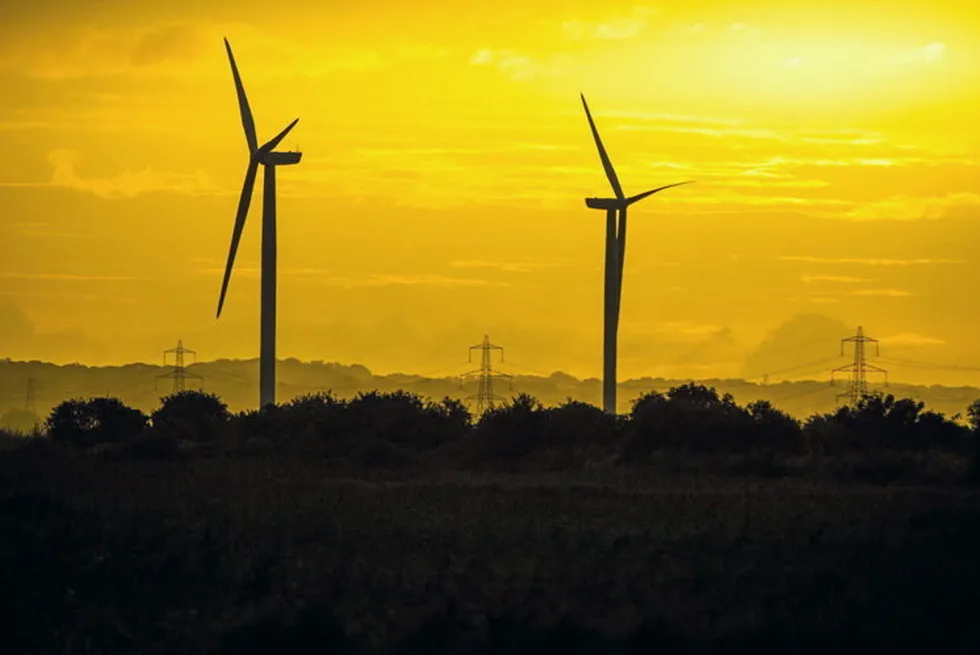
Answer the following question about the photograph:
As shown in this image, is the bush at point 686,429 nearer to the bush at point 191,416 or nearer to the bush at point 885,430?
the bush at point 885,430

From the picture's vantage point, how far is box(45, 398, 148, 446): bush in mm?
125562

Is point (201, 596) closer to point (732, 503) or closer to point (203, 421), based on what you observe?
point (732, 503)

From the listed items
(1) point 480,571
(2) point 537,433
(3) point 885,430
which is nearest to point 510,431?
(2) point 537,433

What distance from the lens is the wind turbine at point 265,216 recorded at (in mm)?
119750

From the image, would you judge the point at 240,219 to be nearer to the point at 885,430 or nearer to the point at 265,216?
the point at 265,216

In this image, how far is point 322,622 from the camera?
209 ft

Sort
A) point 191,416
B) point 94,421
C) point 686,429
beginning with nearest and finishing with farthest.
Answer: point 686,429, point 94,421, point 191,416

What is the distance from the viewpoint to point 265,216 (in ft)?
403

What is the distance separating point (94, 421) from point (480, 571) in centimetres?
6532

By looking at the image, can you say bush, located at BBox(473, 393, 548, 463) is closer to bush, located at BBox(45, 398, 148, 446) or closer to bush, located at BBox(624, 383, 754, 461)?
bush, located at BBox(624, 383, 754, 461)

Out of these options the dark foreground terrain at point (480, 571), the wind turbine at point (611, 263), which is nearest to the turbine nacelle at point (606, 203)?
the wind turbine at point (611, 263)

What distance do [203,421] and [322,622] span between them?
213 feet


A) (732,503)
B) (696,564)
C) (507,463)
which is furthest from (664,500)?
(507,463)

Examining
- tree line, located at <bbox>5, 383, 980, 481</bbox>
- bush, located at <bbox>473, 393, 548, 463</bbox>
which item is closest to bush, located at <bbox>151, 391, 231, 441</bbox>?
tree line, located at <bbox>5, 383, 980, 481</bbox>
